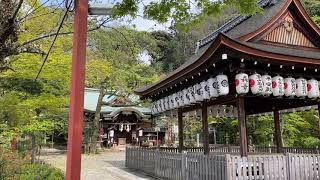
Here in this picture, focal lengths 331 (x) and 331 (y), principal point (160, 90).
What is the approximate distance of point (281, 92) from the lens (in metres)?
10.6

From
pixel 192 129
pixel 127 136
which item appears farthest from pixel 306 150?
pixel 127 136

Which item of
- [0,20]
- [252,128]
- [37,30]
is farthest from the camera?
[252,128]

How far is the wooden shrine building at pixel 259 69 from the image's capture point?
980 centimetres

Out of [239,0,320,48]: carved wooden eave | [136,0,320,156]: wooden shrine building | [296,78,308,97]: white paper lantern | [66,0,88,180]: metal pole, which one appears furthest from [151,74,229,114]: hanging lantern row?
[66,0,88,180]: metal pole

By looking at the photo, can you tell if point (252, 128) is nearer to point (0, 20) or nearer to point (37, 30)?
point (37, 30)

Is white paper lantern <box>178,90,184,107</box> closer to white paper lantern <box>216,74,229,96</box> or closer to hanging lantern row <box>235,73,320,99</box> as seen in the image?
white paper lantern <box>216,74,229,96</box>

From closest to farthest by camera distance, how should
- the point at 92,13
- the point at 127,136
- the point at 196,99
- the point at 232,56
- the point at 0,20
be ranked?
the point at 92,13, the point at 0,20, the point at 232,56, the point at 196,99, the point at 127,136

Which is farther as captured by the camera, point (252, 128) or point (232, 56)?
point (252, 128)

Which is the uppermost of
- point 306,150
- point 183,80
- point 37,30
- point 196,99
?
point 37,30

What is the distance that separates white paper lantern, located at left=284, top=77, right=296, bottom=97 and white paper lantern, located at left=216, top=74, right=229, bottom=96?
2.08 m

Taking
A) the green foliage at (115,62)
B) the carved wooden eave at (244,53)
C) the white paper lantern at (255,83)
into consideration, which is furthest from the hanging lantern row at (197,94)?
the green foliage at (115,62)

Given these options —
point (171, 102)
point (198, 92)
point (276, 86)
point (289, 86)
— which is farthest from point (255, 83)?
point (171, 102)

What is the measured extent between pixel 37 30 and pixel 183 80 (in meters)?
6.28

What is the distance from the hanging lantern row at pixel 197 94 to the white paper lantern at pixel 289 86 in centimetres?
208
